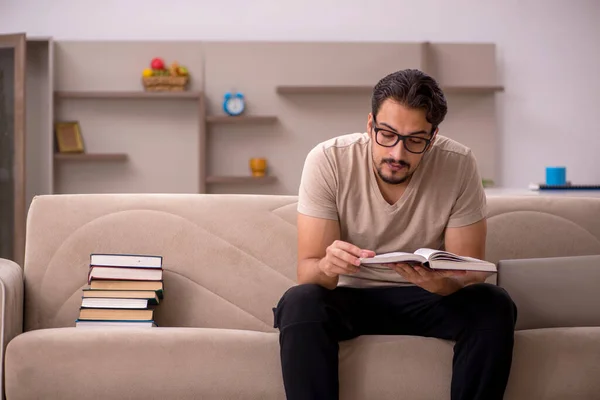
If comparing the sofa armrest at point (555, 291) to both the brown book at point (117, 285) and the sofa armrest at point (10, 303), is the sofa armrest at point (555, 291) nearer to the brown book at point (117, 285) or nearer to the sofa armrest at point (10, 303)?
the brown book at point (117, 285)

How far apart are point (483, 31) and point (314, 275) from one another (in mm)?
4305

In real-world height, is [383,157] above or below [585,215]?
above

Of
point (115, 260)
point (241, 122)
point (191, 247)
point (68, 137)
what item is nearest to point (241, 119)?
point (241, 122)

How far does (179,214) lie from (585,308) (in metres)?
1.37

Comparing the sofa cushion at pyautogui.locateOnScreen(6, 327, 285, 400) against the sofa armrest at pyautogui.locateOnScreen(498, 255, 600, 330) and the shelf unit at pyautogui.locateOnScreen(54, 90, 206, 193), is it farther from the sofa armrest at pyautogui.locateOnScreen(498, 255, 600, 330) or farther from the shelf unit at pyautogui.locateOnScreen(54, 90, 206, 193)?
the shelf unit at pyautogui.locateOnScreen(54, 90, 206, 193)

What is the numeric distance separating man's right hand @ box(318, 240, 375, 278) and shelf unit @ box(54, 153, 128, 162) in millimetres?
3836

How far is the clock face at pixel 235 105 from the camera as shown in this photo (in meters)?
5.51

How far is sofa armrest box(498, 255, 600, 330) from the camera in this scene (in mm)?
2326

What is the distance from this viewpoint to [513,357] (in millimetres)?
2053

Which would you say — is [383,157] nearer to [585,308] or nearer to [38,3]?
[585,308]

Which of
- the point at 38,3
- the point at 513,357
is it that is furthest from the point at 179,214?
the point at 38,3

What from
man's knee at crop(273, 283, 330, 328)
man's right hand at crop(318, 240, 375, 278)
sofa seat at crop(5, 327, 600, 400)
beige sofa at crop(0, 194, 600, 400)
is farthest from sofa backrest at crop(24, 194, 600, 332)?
man's right hand at crop(318, 240, 375, 278)

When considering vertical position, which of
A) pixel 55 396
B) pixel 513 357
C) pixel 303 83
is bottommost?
pixel 55 396

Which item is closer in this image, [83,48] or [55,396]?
[55,396]
